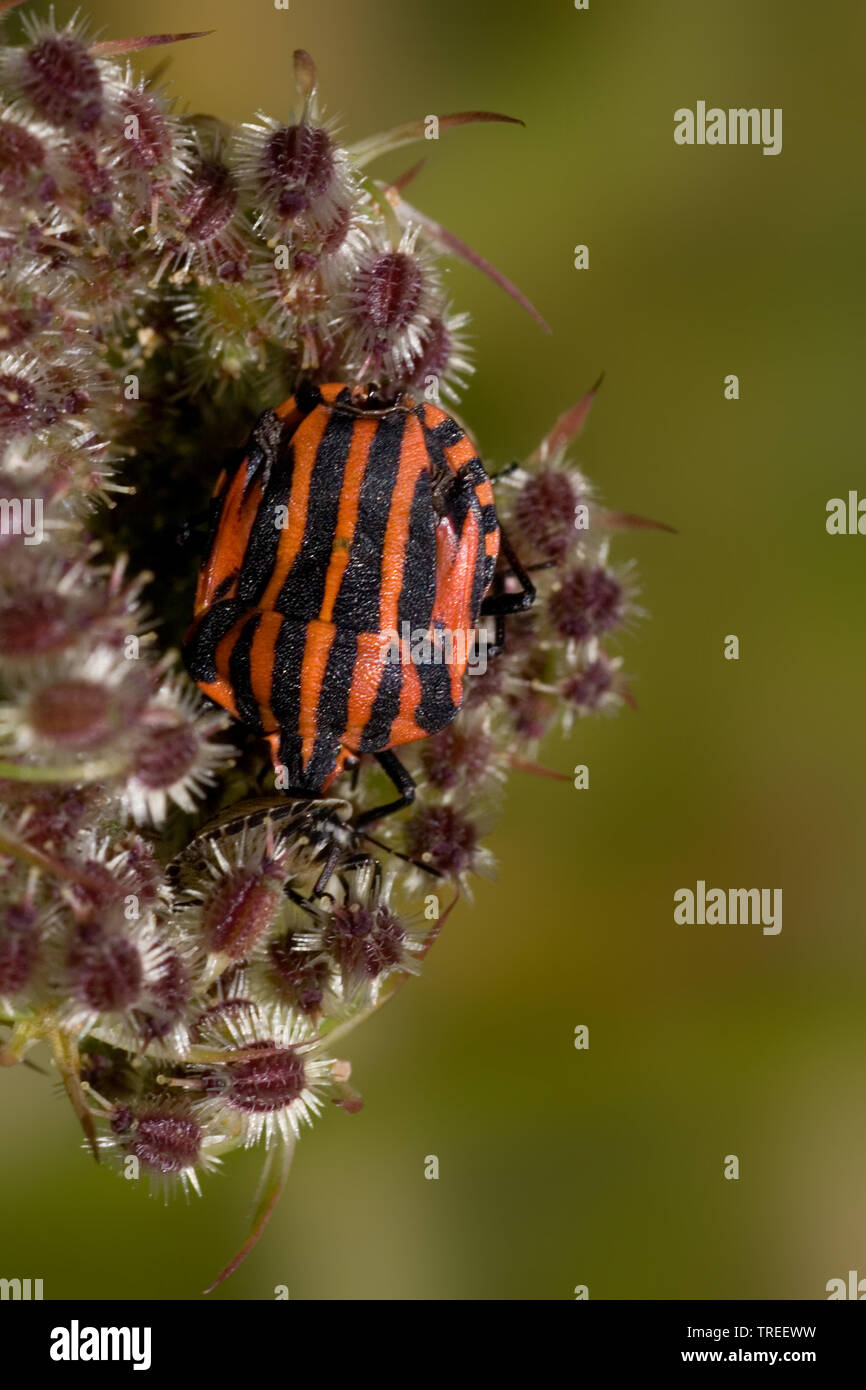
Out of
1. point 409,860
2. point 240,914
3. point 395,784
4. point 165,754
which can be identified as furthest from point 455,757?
point 165,754

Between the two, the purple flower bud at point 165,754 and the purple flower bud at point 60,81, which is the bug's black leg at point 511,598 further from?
the purple flower bud at point 60,81

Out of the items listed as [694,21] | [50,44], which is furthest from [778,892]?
[50,44]

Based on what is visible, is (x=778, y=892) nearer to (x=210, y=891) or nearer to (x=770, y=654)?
(x=770, y=654)

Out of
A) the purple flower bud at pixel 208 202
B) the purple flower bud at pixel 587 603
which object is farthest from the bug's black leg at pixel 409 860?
the purple flower bud at pixel 208 202

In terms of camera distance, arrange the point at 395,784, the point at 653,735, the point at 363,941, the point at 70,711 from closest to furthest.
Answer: the point at 70,711 → the point at 363,941 → the point at 395,784 → the point at 653,735

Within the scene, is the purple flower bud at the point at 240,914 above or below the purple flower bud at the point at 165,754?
below

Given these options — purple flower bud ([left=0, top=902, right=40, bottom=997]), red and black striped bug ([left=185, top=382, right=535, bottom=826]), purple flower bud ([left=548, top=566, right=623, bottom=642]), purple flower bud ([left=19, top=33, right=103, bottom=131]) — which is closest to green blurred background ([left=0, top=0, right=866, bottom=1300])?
purple flower bud ([left=548, top=566, right=623, bottom=642])

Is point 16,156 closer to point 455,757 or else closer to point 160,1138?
point 455,757
